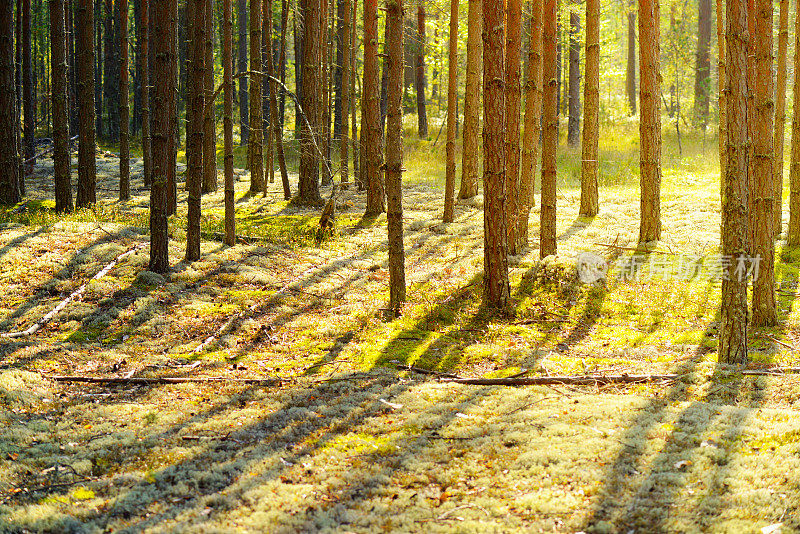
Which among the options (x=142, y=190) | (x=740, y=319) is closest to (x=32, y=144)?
(x=142, y=190)

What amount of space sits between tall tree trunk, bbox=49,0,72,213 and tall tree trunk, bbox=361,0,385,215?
6.34 m

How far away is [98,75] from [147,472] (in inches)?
1642

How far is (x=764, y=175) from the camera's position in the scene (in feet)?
28.3

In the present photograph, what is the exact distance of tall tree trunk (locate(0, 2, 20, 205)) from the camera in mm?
14555

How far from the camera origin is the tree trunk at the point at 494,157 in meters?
8.42

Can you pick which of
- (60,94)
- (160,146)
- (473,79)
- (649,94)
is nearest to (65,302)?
(160,146)

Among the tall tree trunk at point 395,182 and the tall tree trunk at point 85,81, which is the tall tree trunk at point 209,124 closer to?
the tall tree trunk at point 85,81

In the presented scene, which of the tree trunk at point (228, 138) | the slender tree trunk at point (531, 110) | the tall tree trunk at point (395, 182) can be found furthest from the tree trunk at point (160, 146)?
the slender tree trunk at point (531, 110)

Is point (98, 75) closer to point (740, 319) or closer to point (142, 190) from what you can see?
point (142, 190)

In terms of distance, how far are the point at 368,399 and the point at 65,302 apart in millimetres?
5148

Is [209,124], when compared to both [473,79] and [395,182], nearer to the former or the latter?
[473,79]

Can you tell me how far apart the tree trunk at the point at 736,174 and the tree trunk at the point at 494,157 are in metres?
2.88

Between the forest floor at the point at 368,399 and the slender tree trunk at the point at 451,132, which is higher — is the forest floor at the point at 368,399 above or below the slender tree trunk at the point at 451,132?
below

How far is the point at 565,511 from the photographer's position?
3895mm
